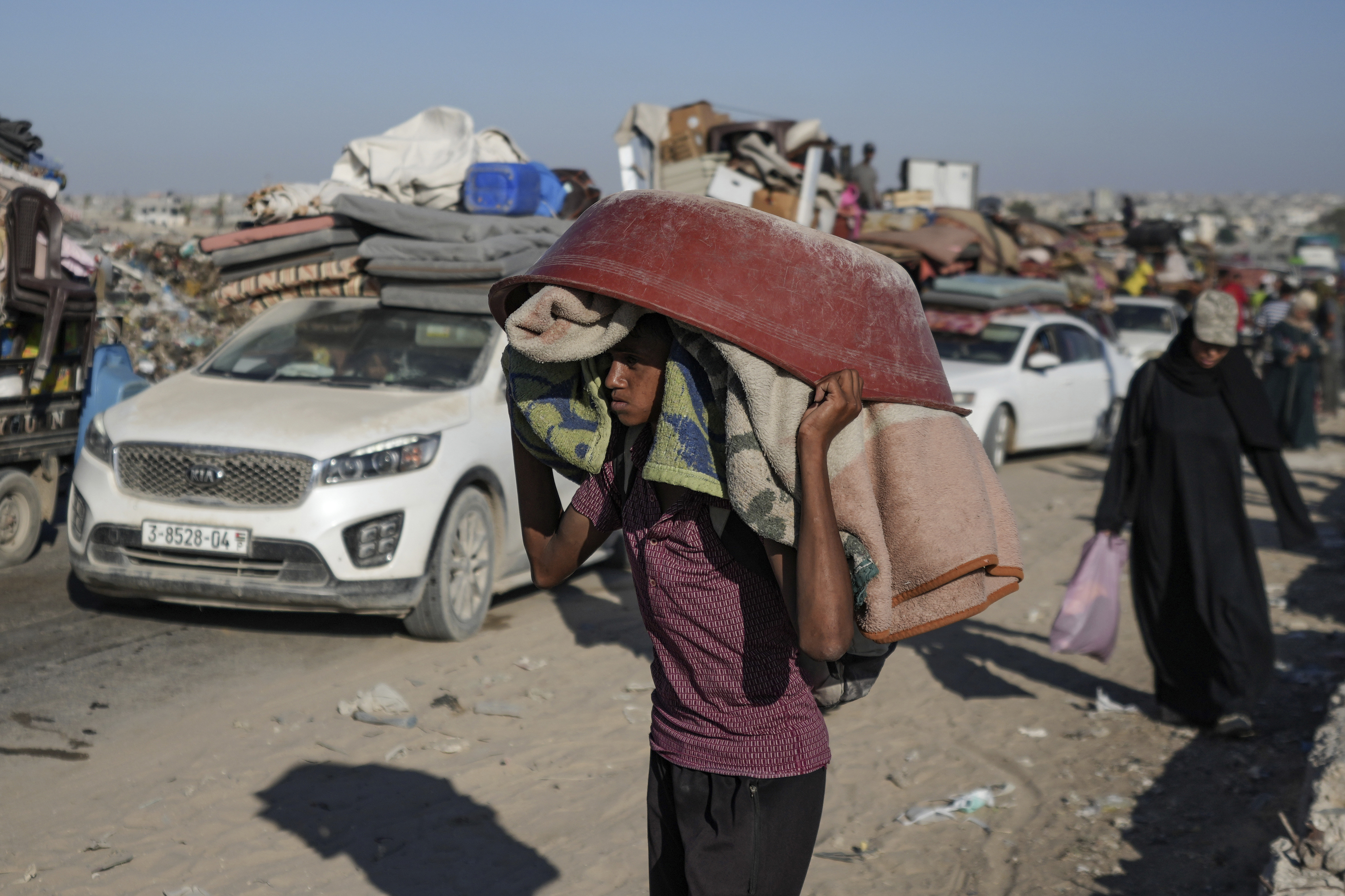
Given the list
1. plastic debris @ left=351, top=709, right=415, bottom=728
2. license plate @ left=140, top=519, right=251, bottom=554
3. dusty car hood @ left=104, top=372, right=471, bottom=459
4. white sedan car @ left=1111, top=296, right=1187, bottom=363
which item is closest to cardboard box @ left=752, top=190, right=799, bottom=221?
white sedan car @ left=1111, top=296, right=1187, bottom=363

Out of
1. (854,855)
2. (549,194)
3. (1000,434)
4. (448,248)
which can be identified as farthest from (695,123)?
(854,855)

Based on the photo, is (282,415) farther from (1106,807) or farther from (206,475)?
(1106,807)

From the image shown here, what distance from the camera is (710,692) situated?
89.9 inches

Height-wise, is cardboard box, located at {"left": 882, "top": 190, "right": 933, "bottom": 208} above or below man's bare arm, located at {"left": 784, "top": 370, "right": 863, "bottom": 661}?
below

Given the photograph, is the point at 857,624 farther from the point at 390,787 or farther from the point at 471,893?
the point at 390,787

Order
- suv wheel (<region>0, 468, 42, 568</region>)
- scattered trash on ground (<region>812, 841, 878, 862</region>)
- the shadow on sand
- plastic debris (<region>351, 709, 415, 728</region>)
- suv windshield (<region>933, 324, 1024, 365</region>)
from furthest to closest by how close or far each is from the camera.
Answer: suv windshield (<region>933, 324, 1024, 365</region>) → suv wheel (<region>0, 468, 42, 568</region>) → plastic debris (<region>351, 709, 415, 728</region>) → scattered trash on ground (<region>812, 841, 878, 862</region>) → the shadow on sand

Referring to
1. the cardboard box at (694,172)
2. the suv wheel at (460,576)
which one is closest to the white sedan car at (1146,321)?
the cardboard box at (694,172)

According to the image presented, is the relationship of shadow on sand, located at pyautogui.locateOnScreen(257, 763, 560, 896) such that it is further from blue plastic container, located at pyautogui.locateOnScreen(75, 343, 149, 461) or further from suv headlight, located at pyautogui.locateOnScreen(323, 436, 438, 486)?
blue plastic container, located at pyautogui.locateOnScreen(75, 343, 149, 461)

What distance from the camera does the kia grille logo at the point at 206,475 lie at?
19.6 ft

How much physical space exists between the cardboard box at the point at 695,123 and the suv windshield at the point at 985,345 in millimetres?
4140

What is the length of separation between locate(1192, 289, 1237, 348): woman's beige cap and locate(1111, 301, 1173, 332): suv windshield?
1591cm

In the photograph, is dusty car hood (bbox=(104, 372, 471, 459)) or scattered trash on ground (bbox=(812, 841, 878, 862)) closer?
scattered trash on ground (bbox=(812, 841, 878, 862))

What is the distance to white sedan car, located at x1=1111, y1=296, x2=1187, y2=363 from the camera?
19.9 m

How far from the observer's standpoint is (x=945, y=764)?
17.4 feet
